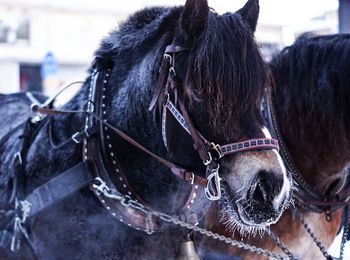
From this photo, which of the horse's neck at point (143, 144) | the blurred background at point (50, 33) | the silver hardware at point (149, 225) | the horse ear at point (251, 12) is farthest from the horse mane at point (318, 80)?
the blurred background at point (50, 33)

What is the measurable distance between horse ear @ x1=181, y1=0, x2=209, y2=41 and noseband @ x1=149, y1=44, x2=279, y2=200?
0.18 feet

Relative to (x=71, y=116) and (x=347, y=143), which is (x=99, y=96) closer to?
(x=71, y=116)

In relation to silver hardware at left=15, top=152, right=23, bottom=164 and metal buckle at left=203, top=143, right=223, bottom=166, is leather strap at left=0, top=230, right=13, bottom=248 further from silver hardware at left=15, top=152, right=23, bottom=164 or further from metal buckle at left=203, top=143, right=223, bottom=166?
metal buckle at left=203, top=143, right=223, bottom=166

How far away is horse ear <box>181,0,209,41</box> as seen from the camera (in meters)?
1.92

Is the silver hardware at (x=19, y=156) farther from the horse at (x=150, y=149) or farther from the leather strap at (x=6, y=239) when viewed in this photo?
the leather strap at (x=6, y=239)

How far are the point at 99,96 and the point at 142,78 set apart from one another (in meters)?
0.26

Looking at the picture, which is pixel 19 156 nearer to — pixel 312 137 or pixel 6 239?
pixel 6 239

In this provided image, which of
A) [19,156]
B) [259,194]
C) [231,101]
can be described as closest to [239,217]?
[259,194]

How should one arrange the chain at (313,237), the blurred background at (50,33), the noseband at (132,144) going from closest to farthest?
1. the noseband at (132,144)
2. the chain at (313,237)
3. the blurred background at (50,33)

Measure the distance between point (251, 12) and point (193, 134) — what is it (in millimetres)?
553

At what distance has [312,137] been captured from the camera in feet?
9.03

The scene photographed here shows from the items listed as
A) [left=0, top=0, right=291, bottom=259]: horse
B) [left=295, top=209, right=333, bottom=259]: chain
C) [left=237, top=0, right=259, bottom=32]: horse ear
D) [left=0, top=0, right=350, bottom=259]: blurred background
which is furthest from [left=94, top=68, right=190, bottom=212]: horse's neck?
[left=0, top=0, right=350, bottom=259]: blurred background

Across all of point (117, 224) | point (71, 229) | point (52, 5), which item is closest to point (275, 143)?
point (117, 224)

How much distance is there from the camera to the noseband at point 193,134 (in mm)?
1847
